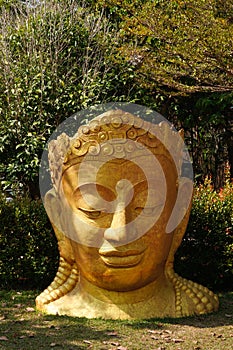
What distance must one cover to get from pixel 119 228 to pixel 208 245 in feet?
8.37

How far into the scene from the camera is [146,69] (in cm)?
1047

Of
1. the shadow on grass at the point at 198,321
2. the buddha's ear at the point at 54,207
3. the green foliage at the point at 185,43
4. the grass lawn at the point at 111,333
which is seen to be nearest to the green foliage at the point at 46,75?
the green foliage at the point at 185,43

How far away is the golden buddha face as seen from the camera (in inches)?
229

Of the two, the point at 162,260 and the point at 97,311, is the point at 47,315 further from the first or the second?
the point at 162,260

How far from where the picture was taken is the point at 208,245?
7922 mm

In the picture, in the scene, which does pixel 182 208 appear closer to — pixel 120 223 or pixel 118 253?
pixel 120 223

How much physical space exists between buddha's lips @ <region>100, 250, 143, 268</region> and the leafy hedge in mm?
2053

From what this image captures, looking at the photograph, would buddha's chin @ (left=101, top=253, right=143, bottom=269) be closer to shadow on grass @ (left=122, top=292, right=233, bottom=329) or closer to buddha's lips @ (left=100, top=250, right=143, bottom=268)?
buddha's lips @ (left=100, top=250, right=143, bottom=268)

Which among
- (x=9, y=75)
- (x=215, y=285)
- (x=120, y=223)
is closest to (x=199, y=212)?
(x=215, y=285)

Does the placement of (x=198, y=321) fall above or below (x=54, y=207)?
below

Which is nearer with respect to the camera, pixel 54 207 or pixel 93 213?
pixel 93 213

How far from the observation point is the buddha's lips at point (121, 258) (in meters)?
5.80

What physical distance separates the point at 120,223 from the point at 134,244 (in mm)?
275

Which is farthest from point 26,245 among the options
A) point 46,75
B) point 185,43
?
point 185,43
